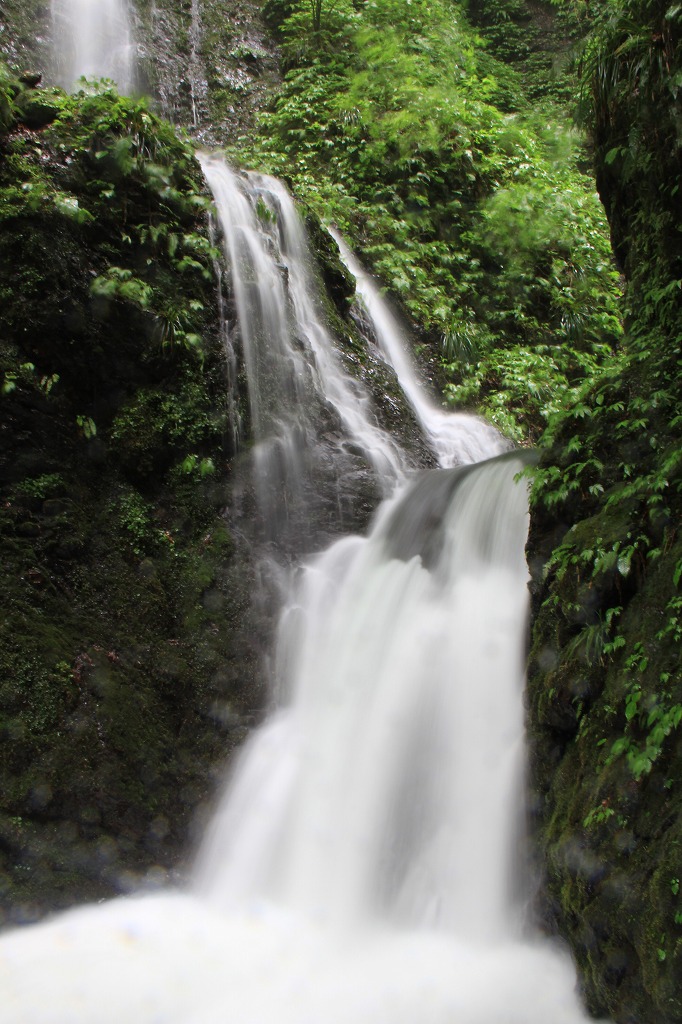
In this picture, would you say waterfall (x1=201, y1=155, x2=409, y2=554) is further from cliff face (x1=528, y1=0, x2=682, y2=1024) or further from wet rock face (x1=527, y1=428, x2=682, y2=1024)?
wet rock face (x1=527, y1=428, x2=682, y2=1024)

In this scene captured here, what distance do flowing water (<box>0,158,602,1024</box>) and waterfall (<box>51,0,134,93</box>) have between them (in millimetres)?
Answer: 8759

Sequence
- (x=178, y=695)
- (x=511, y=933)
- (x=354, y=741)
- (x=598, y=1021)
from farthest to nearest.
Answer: (x=178, y=695) < (x=354, y=741) < (x=511, y=933) < (x=598, y=1021)

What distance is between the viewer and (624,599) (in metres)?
3.45

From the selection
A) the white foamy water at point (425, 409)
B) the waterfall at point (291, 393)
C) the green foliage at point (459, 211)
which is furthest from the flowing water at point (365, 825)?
the green foliage at point (459, 211)

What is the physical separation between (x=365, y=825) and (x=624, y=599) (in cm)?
223

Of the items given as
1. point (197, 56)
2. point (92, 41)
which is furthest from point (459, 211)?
point (92, 41)

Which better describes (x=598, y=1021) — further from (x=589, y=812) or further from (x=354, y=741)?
(x=354, y=741)

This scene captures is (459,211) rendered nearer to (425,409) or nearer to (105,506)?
(425,409)

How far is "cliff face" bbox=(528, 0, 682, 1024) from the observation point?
2.80 m

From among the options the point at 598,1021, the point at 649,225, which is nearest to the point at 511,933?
the point at 598,1021

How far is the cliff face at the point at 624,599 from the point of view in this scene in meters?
2.80

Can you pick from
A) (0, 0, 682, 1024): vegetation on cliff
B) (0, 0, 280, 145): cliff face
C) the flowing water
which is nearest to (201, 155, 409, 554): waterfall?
the flowing water

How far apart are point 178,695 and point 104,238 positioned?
3.76 metres

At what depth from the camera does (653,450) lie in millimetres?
3719
